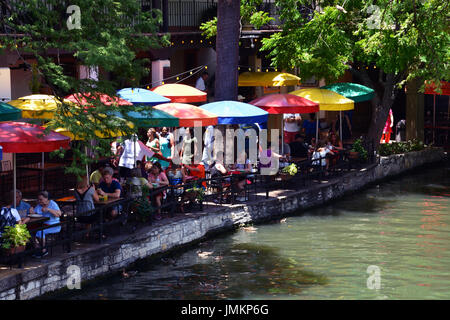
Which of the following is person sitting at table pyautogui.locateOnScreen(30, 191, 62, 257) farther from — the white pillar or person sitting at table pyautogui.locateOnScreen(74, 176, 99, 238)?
the white pillar

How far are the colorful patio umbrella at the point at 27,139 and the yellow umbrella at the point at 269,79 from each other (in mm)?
13941

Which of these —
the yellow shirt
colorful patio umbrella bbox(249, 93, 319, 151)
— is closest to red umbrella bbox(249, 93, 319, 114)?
colorful patio umbrella bbox(249, 93, 319, 151)

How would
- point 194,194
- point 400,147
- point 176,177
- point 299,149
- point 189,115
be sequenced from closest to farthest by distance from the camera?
point 194,194, point 176,177, point 189,115, point 299,149, point 400,147

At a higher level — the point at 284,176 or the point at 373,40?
the point at 373,40

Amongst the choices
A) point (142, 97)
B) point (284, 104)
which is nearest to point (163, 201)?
point (142, 97)

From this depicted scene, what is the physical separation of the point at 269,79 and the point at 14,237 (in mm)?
15764

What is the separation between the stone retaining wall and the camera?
46.6ft

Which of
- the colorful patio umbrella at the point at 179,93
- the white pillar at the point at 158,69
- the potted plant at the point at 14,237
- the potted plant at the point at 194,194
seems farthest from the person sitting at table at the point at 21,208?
the white pillar at the point at 158,69

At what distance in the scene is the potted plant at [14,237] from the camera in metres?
14.2

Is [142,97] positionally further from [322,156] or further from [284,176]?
[322,156]

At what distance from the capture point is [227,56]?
24062mm

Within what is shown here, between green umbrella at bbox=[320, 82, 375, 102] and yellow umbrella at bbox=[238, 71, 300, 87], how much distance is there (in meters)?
1.54

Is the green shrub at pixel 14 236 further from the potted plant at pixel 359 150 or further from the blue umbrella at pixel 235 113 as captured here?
the potted plant at pixel 359 150

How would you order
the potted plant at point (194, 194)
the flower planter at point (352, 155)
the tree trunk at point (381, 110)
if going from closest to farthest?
the potted plant at point (194, 194)
the flower planter at point (352, 155)
the tree trunk at point (381, 110)
